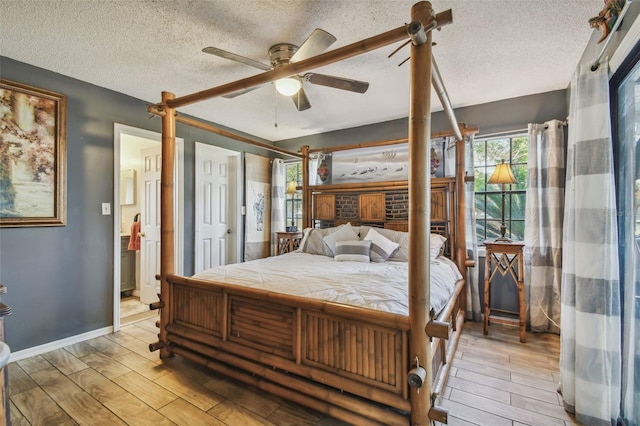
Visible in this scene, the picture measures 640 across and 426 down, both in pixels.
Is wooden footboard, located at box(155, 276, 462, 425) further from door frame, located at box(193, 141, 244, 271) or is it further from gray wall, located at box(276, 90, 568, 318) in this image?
door frame, located at box(193, 141, 244, 271)

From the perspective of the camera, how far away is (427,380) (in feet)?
4.60

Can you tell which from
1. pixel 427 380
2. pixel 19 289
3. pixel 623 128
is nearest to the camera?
pixel 427 380

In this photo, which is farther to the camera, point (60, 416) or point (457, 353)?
point (457, 353)

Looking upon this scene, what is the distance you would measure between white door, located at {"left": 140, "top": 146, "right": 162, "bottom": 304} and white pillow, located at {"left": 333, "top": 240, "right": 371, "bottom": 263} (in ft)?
7.95

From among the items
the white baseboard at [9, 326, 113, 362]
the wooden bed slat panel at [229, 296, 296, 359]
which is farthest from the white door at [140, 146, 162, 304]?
the wooden bed slat panel at [229, 296, 296, 359]

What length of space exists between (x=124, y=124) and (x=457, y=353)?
399 cm

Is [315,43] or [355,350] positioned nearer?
[355,350]

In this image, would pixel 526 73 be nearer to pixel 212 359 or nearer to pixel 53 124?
pixel 212 359

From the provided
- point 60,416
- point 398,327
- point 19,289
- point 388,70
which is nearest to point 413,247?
point 398,327

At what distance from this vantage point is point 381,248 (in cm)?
307

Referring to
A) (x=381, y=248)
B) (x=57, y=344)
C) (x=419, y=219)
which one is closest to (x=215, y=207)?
(x=57, y=344)

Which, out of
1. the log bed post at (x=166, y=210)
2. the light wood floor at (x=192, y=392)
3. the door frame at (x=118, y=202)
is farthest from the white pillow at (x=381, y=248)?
the door frame at (x=118, y=202)

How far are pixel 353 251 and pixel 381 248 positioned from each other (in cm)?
29

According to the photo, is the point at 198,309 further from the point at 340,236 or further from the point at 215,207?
the point at 215,207
